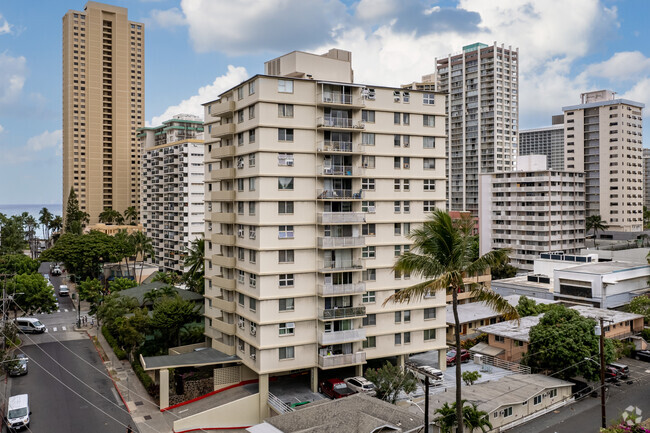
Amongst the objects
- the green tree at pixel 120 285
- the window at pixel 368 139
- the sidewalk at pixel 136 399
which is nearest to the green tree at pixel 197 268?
the green tree at pixel 120 285

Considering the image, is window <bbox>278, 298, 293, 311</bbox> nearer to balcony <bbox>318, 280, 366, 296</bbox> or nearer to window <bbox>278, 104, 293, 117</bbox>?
balcony <bbox>318, 280, 366, 296</bbox>

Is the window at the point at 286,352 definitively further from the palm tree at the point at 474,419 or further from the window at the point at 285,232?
the palm tree at the point at 474,419

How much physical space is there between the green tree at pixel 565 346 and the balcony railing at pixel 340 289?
14810 mm

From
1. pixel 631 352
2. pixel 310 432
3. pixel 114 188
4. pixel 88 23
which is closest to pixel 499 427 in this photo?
pixel 310 432

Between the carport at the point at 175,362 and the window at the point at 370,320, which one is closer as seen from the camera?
the carport at the point at 175,362

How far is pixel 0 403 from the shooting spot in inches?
1551

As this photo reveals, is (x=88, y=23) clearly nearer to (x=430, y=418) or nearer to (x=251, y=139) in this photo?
(x=251, y=139)

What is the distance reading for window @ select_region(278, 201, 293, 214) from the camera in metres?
38.9

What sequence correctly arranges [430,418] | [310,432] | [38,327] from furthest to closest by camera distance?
[38,327] < [430,418] < [310,432]

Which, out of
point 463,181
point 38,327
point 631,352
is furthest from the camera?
point 463,181

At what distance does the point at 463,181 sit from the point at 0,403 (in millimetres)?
113789

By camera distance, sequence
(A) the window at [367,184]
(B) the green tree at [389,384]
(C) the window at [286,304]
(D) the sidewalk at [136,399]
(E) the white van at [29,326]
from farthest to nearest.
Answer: (E) the white van at [29,326] < (A) the window at [367,184] < (C) the window at [286,304] < (D) the sidewalk at [136,399] < (B) the green tree at [389,384]

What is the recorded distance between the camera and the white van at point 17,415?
114 ft

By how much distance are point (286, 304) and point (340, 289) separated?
13.8ft
